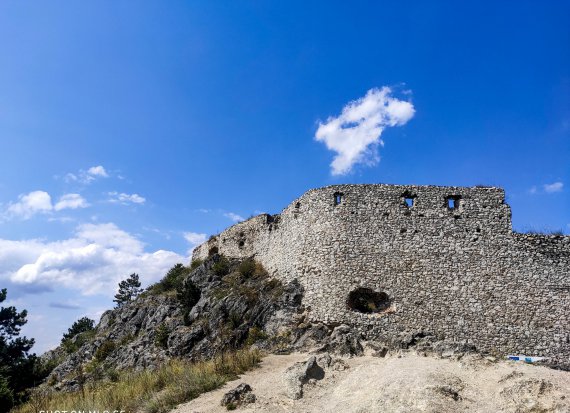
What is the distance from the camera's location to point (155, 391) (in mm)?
13023

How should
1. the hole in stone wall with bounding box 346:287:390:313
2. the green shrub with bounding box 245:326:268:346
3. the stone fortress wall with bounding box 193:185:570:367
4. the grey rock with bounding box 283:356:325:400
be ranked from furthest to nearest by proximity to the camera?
the hole in stone wall with bounding box 346:287:390:313 < the green shrub with bounding box 245:326:268:346 < the stone fortress wall with bounding box 193:185:570:367 < the grey rock with bounding box 283:356:325:400

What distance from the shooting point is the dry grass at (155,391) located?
11.8 meters

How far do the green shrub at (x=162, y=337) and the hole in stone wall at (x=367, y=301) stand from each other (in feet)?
31.4

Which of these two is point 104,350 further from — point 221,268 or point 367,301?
point 367,301

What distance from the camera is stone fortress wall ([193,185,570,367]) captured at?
17641 millimetres

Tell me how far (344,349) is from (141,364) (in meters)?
10.6

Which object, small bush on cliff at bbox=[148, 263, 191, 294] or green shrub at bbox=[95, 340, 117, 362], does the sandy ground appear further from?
small bush on cliff at bbox=[148, 263, 191, 294]

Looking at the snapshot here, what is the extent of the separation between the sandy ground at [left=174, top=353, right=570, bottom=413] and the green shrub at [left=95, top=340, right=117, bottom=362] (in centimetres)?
1410

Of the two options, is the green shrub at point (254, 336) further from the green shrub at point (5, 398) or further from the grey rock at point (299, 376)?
the green shrub at point (5, 398)

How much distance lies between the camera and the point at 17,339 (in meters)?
25.5

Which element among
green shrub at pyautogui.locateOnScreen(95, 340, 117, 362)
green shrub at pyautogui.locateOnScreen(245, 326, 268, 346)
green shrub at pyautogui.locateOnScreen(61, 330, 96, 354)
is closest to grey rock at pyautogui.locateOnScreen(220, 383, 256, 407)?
green shrub at pyautogui.locateOnScreen(245, 326, 268, 346)

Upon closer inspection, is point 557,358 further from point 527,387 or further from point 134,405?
point 134,405

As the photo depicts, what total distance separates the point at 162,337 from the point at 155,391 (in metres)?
9.05

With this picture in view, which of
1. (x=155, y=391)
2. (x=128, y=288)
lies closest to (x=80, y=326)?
(x=128, y=288)
